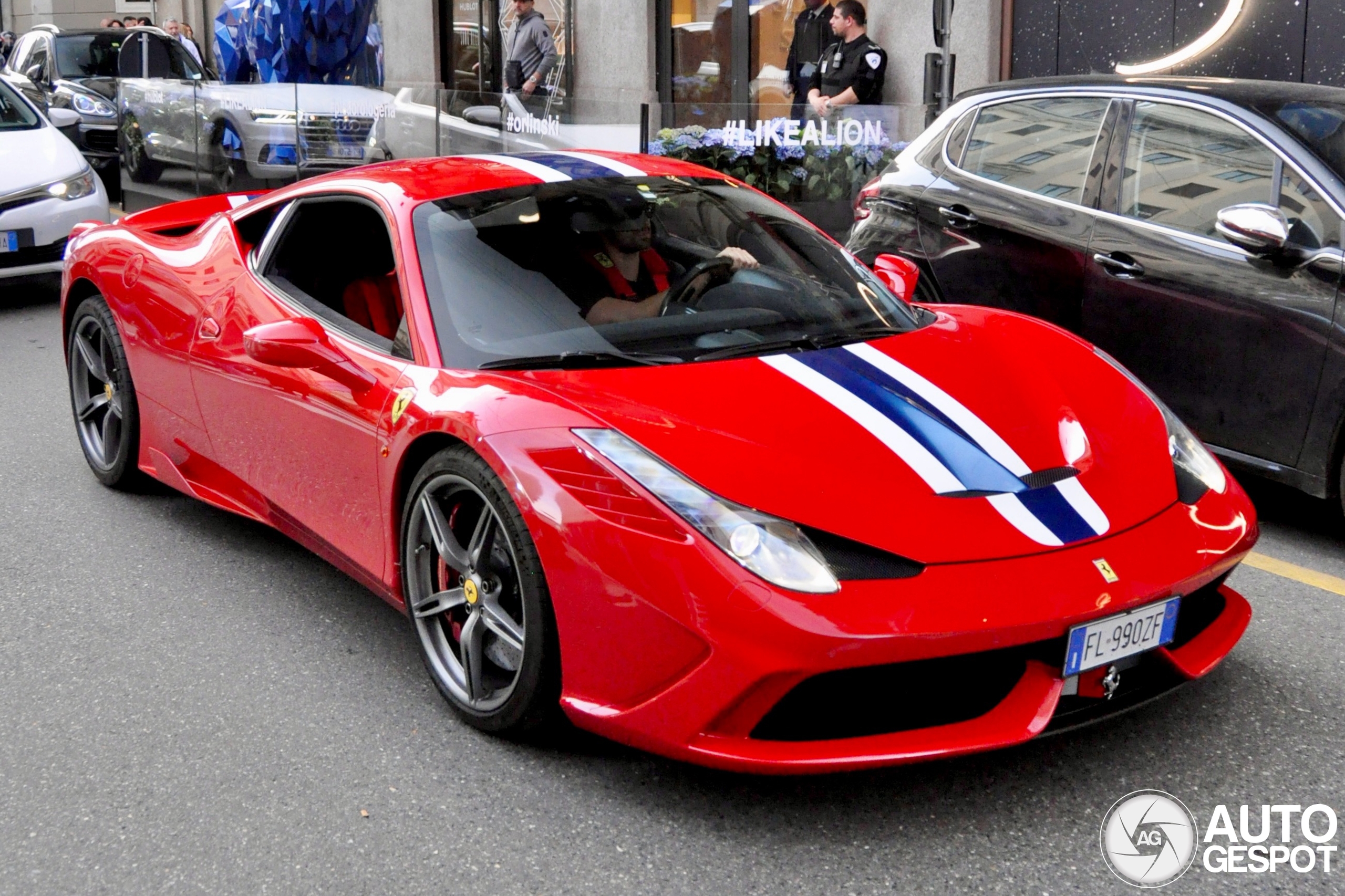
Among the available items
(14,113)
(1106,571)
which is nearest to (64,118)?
(14,113)

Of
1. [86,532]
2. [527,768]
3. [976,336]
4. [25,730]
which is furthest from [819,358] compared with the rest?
[86,532]

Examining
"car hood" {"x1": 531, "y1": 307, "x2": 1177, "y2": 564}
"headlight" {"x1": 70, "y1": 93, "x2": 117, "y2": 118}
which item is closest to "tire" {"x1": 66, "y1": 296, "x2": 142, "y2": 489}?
"car hood" {"x1": 531, "y1": 307, "x2": 1177, "y2": 564}

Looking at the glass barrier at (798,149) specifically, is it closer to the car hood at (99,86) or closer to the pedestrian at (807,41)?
the pedestrian at (807,41)

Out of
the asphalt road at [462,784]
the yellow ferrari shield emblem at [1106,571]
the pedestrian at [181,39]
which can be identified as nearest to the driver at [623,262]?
the asphalt road at [462,784]

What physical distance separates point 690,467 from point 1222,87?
127 inches

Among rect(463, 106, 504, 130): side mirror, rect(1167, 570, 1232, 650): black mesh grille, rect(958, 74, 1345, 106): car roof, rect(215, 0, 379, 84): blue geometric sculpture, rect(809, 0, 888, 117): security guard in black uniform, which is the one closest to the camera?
rect(1167, 570, 1232, 650): black mesh grille

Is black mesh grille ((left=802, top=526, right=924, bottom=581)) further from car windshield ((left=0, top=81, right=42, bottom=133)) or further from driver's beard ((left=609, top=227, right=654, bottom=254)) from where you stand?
car windshield ((left=0, top=81, right=42, bottom=133))

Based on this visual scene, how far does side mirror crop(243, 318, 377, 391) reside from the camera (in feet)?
12.1

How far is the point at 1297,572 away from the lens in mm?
4387

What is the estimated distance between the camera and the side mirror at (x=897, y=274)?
170 inches

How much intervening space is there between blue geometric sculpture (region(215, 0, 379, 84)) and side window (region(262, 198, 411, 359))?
961 centimetres

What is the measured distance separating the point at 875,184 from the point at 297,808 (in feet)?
13.6

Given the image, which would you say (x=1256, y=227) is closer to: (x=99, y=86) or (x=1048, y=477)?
(x=1048, y=477)

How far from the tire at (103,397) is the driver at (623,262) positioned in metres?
2.02
